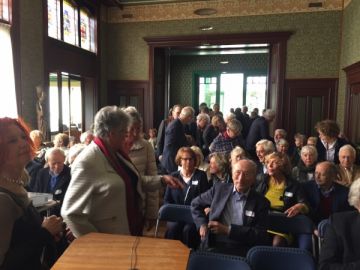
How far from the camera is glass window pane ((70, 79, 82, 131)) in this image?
7.75 meters

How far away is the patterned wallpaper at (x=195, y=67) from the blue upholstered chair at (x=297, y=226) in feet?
33.4

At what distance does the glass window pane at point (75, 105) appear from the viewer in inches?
305

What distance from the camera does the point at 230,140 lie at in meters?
4.81

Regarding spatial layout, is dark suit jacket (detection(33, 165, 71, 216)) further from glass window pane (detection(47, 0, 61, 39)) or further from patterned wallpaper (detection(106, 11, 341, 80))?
patterned wallpaper (detection(106, 11, 341, 80))

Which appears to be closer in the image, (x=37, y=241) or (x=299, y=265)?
(x=37, y=241)

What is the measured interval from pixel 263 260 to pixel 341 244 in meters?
0.46

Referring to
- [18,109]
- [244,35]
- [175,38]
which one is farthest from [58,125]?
[244,35]

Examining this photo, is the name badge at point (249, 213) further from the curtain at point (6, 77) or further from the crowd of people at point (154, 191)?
the curtain at point (6, 77)

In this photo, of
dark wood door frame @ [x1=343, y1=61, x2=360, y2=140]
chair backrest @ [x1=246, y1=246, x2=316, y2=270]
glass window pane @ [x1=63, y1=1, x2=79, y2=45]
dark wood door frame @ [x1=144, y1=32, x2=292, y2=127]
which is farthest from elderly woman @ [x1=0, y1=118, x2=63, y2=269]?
dark wood door frame @ [x1=144, y1=32, x2=292, y2=127]

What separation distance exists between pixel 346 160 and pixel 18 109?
5124mm

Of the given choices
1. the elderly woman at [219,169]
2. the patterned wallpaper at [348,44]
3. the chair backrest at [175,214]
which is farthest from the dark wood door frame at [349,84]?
the chair backrest at [175,214]

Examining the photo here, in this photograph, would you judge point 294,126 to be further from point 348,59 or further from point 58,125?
point 58,125

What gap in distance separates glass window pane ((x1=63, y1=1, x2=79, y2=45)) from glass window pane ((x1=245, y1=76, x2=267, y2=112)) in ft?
23.8

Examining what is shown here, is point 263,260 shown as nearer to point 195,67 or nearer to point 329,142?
point 329,142
